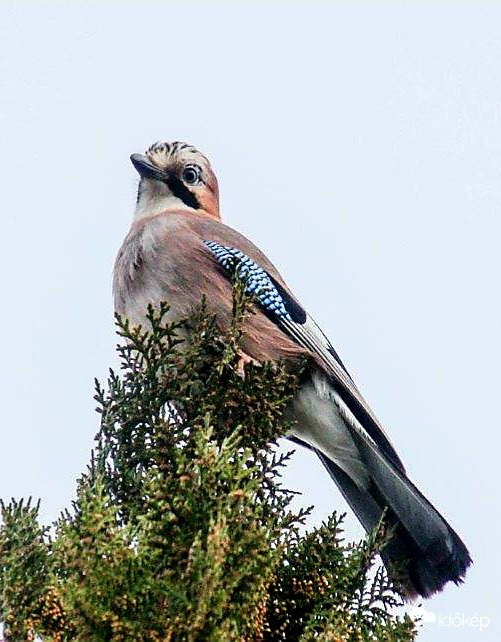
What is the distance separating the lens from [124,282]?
4.73m

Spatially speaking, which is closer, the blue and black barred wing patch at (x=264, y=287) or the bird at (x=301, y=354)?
the bird at (x=301, y=354)

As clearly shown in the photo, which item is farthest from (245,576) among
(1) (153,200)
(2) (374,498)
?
(1) (153,200)

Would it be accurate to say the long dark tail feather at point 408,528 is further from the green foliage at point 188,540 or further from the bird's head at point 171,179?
the bird's head at point 171,179

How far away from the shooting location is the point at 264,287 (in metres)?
4.81

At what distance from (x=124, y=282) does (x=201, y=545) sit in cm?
250

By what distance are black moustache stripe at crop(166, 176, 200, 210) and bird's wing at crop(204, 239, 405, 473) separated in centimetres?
57

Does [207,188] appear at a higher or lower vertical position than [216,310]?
higher

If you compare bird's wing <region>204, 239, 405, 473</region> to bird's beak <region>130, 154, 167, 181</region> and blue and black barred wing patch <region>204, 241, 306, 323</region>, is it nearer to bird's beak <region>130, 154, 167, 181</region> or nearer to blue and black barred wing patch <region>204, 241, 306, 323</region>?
blue and black barred wing patch <region>204, 241, 306, 323</region>

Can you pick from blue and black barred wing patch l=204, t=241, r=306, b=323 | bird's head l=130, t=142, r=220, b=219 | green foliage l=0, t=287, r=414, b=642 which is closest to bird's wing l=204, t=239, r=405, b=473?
blue and black barred wing patch l=204, t=241, r=306, b=323

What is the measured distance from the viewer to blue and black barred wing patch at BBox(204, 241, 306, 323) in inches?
187

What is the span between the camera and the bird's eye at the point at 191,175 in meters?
5.54

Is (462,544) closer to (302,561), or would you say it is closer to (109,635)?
(302,561)

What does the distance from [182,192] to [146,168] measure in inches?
9.7

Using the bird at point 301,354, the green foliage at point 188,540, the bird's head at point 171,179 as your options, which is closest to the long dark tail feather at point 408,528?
the bird at point 301,354
